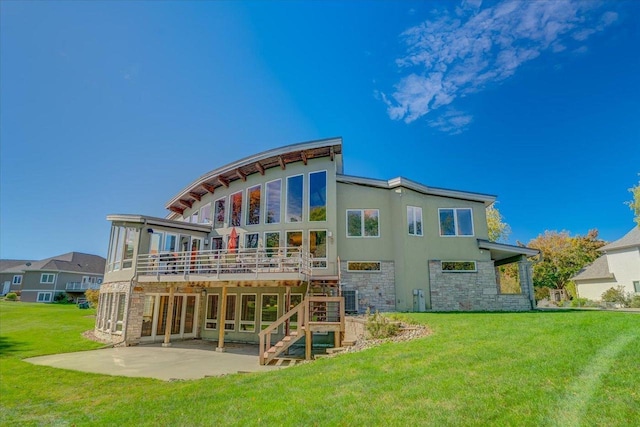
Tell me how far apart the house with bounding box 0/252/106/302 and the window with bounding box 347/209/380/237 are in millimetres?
43858

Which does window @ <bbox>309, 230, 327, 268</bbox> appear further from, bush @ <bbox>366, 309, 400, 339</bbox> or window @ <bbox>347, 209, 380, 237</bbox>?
bush @ <bbox>366, 309, 400, 339</bbox>

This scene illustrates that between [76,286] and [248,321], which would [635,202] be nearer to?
[248,321]

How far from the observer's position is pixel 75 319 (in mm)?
23219

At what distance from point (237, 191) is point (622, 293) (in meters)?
29.5

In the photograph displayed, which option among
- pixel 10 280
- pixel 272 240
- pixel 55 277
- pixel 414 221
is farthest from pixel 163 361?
pixel 10 280

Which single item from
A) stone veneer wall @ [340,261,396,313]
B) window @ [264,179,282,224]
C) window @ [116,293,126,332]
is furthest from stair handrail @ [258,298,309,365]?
window @ [116,293,126,332]

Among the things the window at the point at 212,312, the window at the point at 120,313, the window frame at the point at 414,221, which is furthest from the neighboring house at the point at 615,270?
the window at the point at 120,313

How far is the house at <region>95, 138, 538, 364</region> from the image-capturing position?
15.4m

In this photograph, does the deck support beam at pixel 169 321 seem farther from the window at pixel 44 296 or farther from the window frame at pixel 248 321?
the window at pixel 44 296

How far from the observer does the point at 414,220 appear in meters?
16.4

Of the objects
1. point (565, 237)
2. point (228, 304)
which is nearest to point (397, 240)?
point (228, 304)

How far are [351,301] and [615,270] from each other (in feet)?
84.4

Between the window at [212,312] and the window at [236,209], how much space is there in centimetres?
393

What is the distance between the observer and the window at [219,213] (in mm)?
19000
